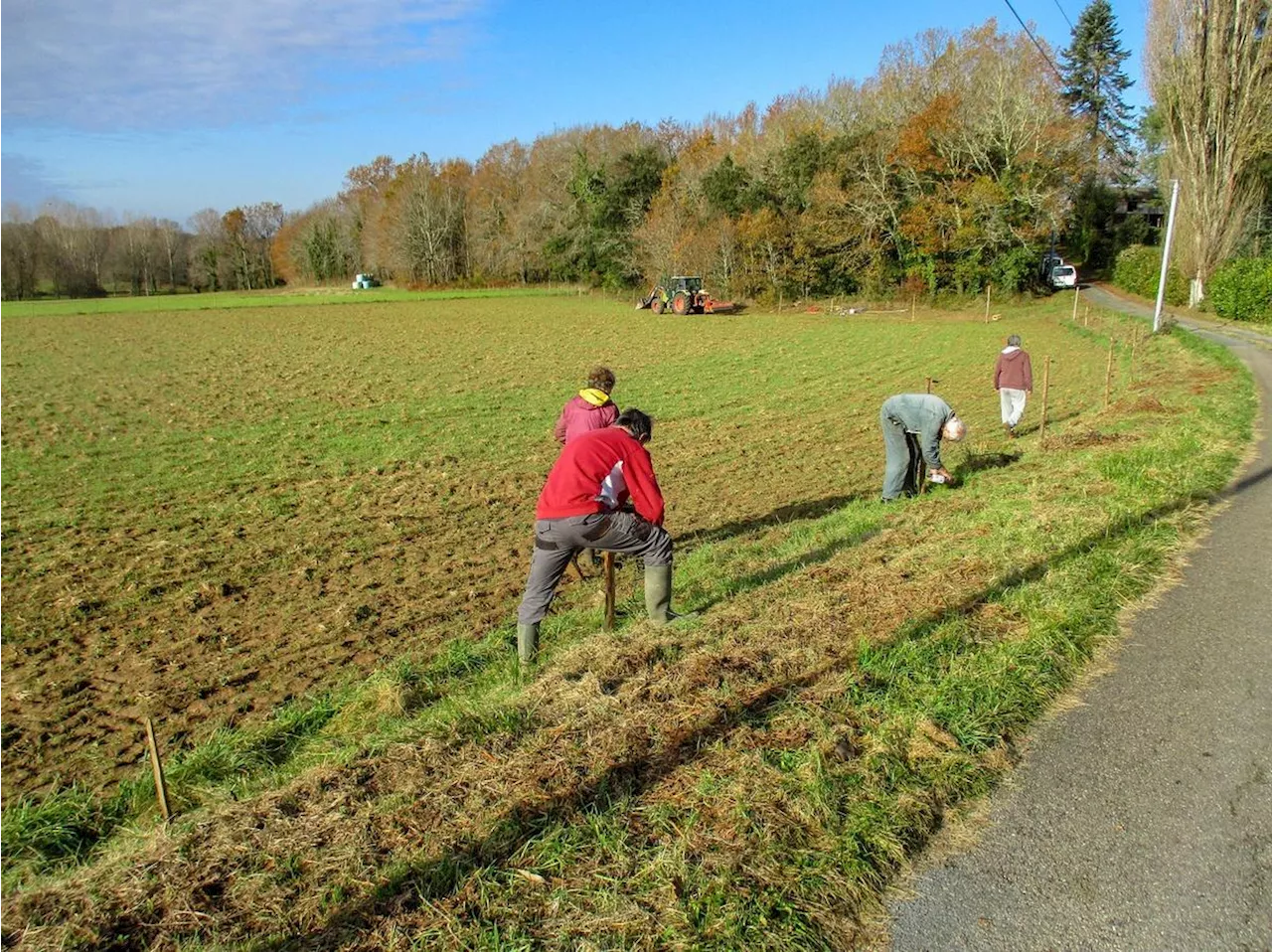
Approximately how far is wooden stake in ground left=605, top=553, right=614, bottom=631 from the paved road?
8.67 ft

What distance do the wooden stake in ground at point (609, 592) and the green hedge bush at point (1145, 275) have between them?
38.9 metres

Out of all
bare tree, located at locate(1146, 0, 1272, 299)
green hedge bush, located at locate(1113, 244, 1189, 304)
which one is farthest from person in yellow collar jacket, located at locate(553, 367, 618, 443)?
green hedge bush, located at locate(1113, 244, 1189, 304)

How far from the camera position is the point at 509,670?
5488 mm

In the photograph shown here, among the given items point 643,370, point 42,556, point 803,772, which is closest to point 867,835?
point 803,772

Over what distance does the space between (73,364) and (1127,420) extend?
1069 inches

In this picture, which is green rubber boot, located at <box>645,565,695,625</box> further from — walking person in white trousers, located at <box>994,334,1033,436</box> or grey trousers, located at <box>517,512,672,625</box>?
walking person in white trousers, located at <box>994,334,1033,436</box>

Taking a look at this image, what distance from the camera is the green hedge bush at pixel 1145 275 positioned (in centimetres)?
3669

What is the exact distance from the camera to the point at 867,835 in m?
3.27

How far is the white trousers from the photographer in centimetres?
1288

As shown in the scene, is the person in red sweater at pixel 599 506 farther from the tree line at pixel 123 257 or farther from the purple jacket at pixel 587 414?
the tree line at pixel 123 257

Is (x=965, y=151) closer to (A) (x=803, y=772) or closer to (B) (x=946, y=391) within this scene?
(B) (x=946, y=391)

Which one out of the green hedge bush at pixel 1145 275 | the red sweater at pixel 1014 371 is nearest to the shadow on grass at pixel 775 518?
the red sweater at pixel 1014 371

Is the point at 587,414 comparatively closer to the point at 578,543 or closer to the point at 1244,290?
the point at 578,543


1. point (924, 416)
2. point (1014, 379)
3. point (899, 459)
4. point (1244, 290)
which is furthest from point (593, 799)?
point (1244, 290)
